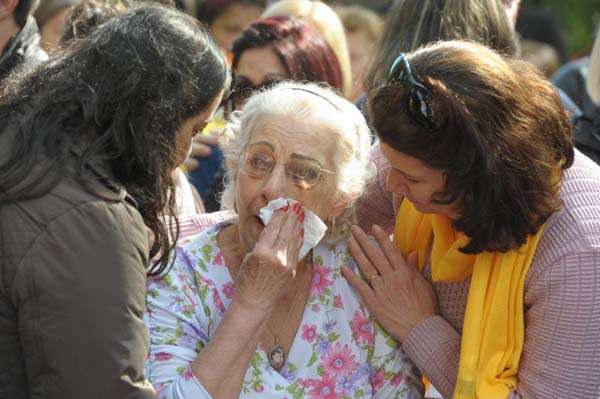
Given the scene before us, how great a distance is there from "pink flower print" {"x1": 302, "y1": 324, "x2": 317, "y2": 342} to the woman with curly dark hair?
29.9 inches

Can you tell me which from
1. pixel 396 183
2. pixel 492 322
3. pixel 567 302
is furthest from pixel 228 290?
pixel 567 302

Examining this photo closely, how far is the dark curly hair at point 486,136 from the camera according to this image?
2863mm

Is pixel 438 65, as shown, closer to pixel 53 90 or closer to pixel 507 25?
pixel 53 90

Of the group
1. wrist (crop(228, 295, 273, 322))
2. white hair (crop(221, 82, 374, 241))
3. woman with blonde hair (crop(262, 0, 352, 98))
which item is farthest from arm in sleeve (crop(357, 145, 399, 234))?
woman with blonde hair (crop(262, 0, 352, 98))

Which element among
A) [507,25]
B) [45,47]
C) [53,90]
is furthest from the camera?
[45,47]

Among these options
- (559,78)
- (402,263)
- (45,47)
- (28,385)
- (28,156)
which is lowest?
(559,78)

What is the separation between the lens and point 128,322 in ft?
8.02

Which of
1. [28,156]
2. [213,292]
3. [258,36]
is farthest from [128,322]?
[258,36]


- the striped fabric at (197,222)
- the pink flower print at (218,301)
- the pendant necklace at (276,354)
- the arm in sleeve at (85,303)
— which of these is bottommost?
the pendant necklace at (276,354)

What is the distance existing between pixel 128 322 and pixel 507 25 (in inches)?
97.5

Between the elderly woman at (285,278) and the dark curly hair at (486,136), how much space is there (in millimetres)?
316

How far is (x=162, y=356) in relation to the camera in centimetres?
304

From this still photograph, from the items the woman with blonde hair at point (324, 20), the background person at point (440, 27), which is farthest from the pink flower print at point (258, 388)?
the woman with blonde hair at point (324, 20)

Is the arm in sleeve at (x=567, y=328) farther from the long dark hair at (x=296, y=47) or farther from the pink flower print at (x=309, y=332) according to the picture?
the long dark hair at (x=296, y=47)
